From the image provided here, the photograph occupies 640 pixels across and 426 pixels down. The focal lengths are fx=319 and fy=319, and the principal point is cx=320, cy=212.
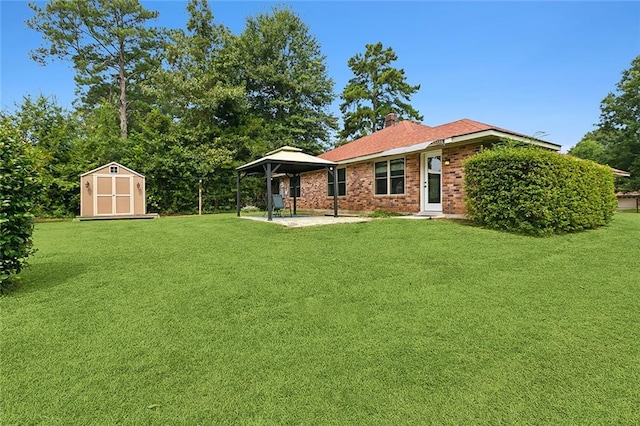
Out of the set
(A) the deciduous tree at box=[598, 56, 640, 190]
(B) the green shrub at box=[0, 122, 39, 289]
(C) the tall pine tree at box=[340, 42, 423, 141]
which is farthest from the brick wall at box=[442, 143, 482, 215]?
(A) the deciduous tree at box=[598, 56, 640, 190]

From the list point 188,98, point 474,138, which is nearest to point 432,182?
point 474,138

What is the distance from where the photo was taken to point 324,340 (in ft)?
9.29

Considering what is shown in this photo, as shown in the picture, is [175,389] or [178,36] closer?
[175,389]

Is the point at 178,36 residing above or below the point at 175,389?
above

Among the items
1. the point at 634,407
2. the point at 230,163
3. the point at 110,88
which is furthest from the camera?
the point at 110,88

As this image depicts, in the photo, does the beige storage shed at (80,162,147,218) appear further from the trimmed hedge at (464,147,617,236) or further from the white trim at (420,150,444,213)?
the trimmed hedge at (464,147,617,236)

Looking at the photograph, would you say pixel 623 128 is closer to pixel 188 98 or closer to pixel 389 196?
pixel 389 196

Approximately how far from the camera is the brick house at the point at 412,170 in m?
9.57

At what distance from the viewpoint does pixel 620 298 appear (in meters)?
3.76

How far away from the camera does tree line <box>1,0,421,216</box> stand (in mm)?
16406

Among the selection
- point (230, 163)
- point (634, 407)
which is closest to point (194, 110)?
point (230, 163)

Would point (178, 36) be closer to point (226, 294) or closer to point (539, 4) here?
point (539, 4)

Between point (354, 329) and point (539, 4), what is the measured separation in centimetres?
1290

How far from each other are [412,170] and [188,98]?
53.8 ft
